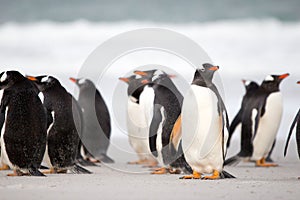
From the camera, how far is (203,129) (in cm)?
550

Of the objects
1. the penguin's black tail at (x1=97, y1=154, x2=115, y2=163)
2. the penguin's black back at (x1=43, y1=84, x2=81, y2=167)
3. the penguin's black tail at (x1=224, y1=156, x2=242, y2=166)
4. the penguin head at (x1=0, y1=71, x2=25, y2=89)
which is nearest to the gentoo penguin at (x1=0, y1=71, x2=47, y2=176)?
the penguin head at (x1=0, y1=71, x2=25, y2=89)

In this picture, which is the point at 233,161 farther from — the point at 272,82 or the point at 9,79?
the point at 9,79

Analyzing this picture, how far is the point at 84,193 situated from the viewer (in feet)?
14.4

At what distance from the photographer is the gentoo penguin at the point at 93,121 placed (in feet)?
27.3

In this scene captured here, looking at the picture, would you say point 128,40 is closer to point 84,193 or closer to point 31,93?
point 31,93

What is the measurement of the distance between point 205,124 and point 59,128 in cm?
159

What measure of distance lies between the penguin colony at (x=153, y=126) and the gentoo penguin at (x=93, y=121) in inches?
0.8

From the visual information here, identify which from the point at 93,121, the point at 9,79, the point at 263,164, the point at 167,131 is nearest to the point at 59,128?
the point at 9,79

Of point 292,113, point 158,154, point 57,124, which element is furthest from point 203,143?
point 292,113

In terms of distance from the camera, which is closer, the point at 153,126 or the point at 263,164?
the point at 153,126

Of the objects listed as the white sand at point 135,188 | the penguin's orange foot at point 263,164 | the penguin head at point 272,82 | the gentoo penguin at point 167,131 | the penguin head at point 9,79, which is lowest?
the white sand at point 135,188

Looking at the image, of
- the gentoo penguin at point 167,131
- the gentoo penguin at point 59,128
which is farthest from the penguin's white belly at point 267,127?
the gentoo penguin at point 59,128

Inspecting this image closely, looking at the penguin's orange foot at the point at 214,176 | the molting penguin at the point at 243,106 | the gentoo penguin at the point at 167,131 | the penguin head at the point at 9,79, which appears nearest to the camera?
the penguin's orange foot at the point at 214,176

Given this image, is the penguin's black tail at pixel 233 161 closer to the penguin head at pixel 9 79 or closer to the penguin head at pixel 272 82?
the penguin head at pixel 272 82
